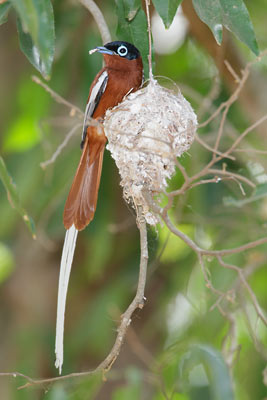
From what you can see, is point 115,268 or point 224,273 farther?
point 115,268

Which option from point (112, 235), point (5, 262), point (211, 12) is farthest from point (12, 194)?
point (5, 262)

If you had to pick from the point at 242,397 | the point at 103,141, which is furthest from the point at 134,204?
the point at 242,397

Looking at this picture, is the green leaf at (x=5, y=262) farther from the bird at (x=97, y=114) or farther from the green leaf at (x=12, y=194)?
the green leaf at (x=12, y=194)

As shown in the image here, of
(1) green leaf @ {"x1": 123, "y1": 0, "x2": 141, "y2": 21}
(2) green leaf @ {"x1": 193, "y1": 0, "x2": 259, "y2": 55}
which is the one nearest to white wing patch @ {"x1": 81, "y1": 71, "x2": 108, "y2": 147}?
(1) green leaf @ {"x1": 123, "y1": 0, "x2": 141, "y2": 21}

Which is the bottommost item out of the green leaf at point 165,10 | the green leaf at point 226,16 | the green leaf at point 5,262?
the green leaf at point 5,262

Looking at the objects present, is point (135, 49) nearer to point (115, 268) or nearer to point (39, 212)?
point (39, 212)

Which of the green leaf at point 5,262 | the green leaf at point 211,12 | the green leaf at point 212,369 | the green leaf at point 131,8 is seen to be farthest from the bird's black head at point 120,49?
the green leaf at point 5,262

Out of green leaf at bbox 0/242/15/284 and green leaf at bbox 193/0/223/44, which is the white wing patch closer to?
green leaf at bbox 193/0/223/44
